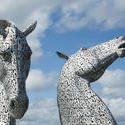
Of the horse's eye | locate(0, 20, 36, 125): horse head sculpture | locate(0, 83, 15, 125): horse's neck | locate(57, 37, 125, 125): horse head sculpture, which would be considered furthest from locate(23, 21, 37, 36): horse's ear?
locate(57, 37, 125, 125): horse head sculpture

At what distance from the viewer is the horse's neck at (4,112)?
12.3 ft

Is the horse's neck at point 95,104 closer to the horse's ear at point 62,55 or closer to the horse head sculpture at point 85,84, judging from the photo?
the horse head sculpture at point 85,84

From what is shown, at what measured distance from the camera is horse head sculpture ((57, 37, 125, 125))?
583 cm

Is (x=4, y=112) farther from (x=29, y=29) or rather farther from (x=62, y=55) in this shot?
(x=62, y=55)

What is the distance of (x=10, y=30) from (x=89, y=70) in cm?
244

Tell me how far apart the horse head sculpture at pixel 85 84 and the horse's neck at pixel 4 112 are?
2266 mm

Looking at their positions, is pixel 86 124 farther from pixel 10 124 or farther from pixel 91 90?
pixel 10 124

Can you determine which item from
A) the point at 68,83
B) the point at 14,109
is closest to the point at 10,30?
the point at 14,109

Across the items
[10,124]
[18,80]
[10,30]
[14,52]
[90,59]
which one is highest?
[90,59]

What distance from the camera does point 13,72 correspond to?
355cm

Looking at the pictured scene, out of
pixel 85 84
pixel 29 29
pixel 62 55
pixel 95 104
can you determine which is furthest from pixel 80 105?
pixel 29 29

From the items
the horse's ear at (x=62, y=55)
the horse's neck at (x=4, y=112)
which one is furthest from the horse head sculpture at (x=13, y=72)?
the horse's ear at (x=62, y=55)

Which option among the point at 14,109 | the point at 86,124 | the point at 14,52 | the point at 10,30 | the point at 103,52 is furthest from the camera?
the point at 103,52

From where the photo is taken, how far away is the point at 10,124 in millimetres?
3725
